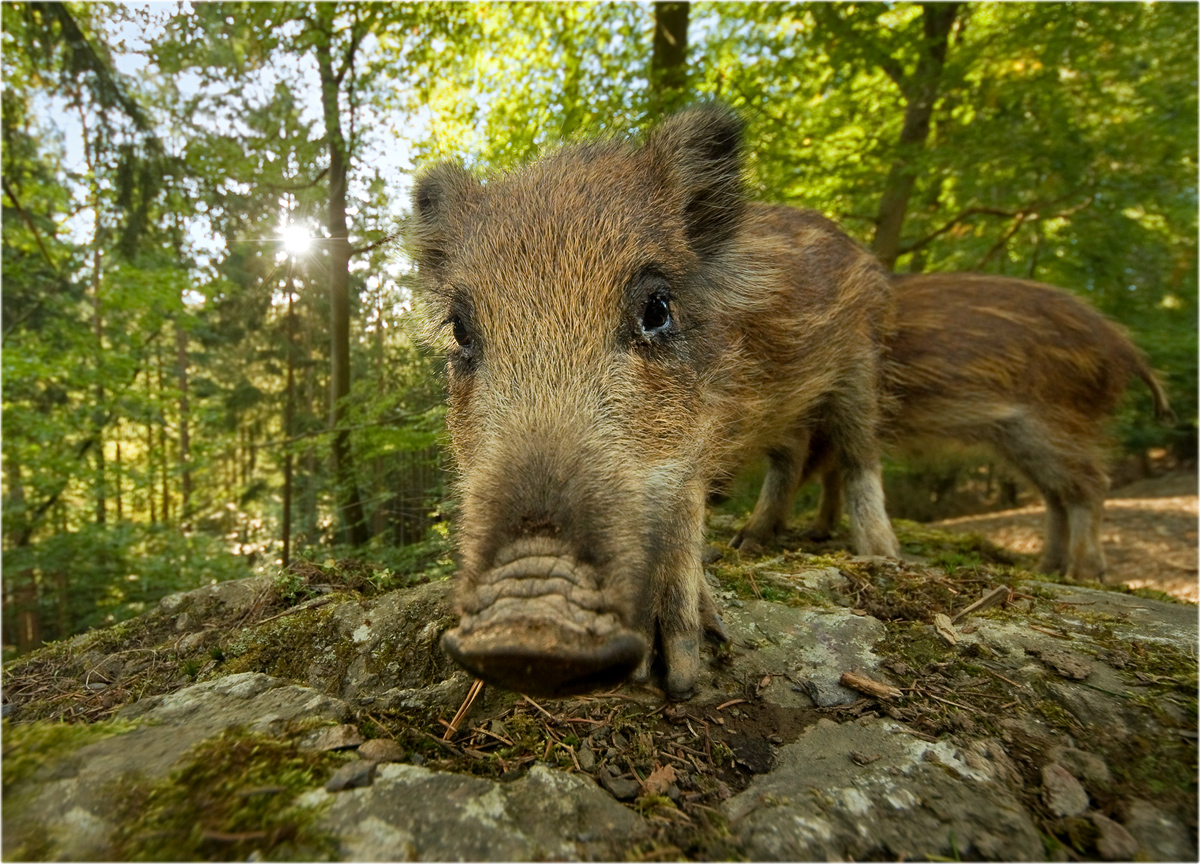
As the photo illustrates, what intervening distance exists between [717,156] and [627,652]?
7.17ft

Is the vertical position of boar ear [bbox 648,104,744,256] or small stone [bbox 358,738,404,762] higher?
boar ear [bbox 648,104,744,256]

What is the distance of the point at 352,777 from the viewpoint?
1.18m

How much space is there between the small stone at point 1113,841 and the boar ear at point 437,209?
102 inches

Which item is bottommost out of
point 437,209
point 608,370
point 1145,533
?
point 1145,533

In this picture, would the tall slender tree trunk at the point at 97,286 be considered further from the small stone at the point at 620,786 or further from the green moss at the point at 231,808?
the small stone at the point at 620,786

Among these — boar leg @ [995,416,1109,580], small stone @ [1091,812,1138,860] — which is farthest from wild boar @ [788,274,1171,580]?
small stone @ [1091,812,1138,860]

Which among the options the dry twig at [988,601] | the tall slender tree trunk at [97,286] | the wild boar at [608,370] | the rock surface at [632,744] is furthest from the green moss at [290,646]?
the tall slender tree trunk at [97,286]

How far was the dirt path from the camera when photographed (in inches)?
233

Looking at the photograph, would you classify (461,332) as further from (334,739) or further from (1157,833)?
(1157,833)

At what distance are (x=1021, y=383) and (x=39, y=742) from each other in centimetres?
493

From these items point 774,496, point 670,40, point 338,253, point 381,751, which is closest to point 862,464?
point 774,496

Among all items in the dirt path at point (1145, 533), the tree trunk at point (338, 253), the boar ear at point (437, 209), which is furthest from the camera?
the dirt path at point (1145, 533)

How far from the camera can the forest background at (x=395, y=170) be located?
5.33 m

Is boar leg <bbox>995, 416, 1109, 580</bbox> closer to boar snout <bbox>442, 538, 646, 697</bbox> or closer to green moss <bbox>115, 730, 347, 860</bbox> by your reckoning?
boar snout <bbox>442, 538, 646, 697</bbox>
